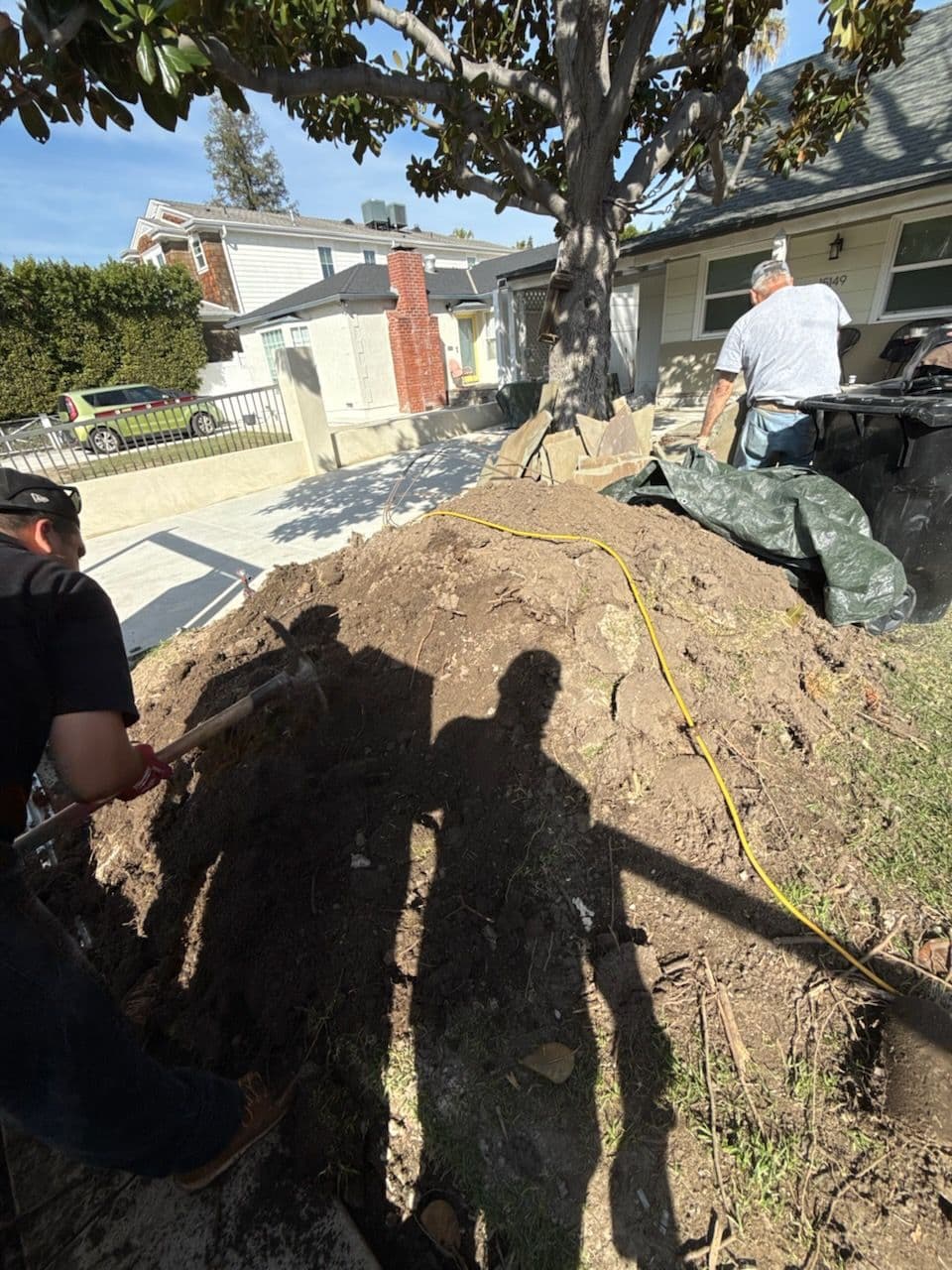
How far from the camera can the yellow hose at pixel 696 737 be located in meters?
1.74

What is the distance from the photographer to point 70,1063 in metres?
1.20

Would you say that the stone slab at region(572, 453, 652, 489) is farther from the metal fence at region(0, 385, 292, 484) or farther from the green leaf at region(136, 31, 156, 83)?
the metal fence at region(0, 385, 292, 484)

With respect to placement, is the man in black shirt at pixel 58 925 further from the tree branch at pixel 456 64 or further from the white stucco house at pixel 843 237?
the white stucco house at pixel 843 237

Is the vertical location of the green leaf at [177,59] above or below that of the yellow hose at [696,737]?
above

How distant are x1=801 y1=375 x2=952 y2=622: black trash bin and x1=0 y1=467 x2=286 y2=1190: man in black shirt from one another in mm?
3802

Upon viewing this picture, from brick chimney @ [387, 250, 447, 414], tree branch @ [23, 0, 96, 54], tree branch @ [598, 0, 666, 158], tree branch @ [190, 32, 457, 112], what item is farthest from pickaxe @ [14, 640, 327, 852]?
Answer: brick chimney @ [387, 250, 447, 414]

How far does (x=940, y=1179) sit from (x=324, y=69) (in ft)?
21.1

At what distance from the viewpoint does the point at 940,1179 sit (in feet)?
4.28

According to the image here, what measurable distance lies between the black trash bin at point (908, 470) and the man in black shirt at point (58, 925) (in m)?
3.80

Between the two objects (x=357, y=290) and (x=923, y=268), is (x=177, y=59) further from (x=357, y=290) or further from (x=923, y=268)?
(x=357, y=290)

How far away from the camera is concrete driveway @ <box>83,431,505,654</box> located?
508 cm

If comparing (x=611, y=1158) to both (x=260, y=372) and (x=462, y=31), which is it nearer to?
(x=462, y=31)

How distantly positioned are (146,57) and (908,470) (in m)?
4.16

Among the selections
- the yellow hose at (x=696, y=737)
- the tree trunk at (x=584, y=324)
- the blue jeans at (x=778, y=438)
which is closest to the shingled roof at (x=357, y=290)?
the tree trunk at (x=584, y=324)
